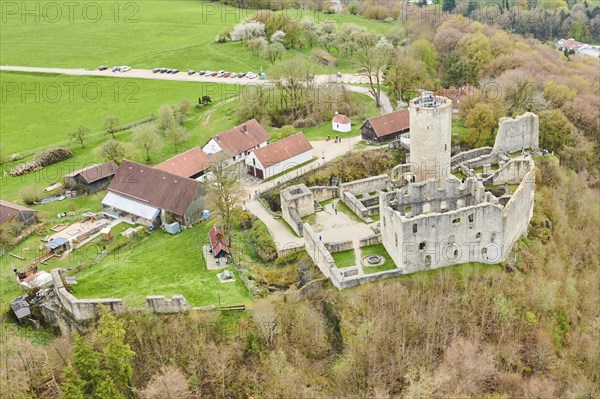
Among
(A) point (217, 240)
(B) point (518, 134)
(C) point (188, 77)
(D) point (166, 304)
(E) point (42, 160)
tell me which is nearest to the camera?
(D) point (166, 304)

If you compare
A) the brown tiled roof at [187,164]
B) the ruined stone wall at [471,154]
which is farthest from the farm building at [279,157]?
the ruined stone wall at [471,154]

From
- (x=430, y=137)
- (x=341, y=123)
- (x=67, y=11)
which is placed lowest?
(x=341, y=123)

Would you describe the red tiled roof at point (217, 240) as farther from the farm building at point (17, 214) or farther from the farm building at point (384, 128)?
the farm building at point (384, 128)

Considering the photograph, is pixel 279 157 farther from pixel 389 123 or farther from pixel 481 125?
pixel 481 125

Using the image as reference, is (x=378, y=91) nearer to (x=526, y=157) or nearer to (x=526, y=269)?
(x=526, y=157)

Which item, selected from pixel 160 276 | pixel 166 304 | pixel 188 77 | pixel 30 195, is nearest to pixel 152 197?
pixel 160 276
